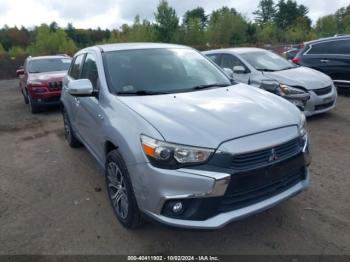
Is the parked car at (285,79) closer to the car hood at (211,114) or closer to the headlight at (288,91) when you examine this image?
the headlight at (288,91)

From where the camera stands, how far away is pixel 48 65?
10.8 metres

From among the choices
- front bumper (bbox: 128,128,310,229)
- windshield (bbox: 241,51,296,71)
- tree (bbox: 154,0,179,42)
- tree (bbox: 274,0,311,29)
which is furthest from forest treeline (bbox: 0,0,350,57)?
front bumper (bbox: 128,128,310,229)

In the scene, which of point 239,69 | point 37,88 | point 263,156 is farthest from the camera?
point 37,88

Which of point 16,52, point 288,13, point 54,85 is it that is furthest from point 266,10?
point 54,85

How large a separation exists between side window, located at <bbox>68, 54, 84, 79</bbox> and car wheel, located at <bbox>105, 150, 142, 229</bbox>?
218cm

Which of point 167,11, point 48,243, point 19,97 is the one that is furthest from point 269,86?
point 167,11

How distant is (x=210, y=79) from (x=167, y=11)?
3547 cm

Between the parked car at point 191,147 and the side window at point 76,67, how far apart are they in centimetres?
131

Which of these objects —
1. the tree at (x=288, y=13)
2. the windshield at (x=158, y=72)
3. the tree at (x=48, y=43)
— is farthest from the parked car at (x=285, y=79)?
the tree at (x=288, y=13)

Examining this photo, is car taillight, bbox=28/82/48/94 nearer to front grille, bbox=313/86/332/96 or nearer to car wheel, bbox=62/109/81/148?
car wheel, bbox=62/109/81/148

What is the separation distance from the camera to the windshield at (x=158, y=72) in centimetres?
389

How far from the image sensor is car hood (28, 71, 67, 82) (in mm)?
9570

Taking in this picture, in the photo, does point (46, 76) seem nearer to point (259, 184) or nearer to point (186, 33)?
point (259, 184)

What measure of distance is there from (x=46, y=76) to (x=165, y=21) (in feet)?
98.4
